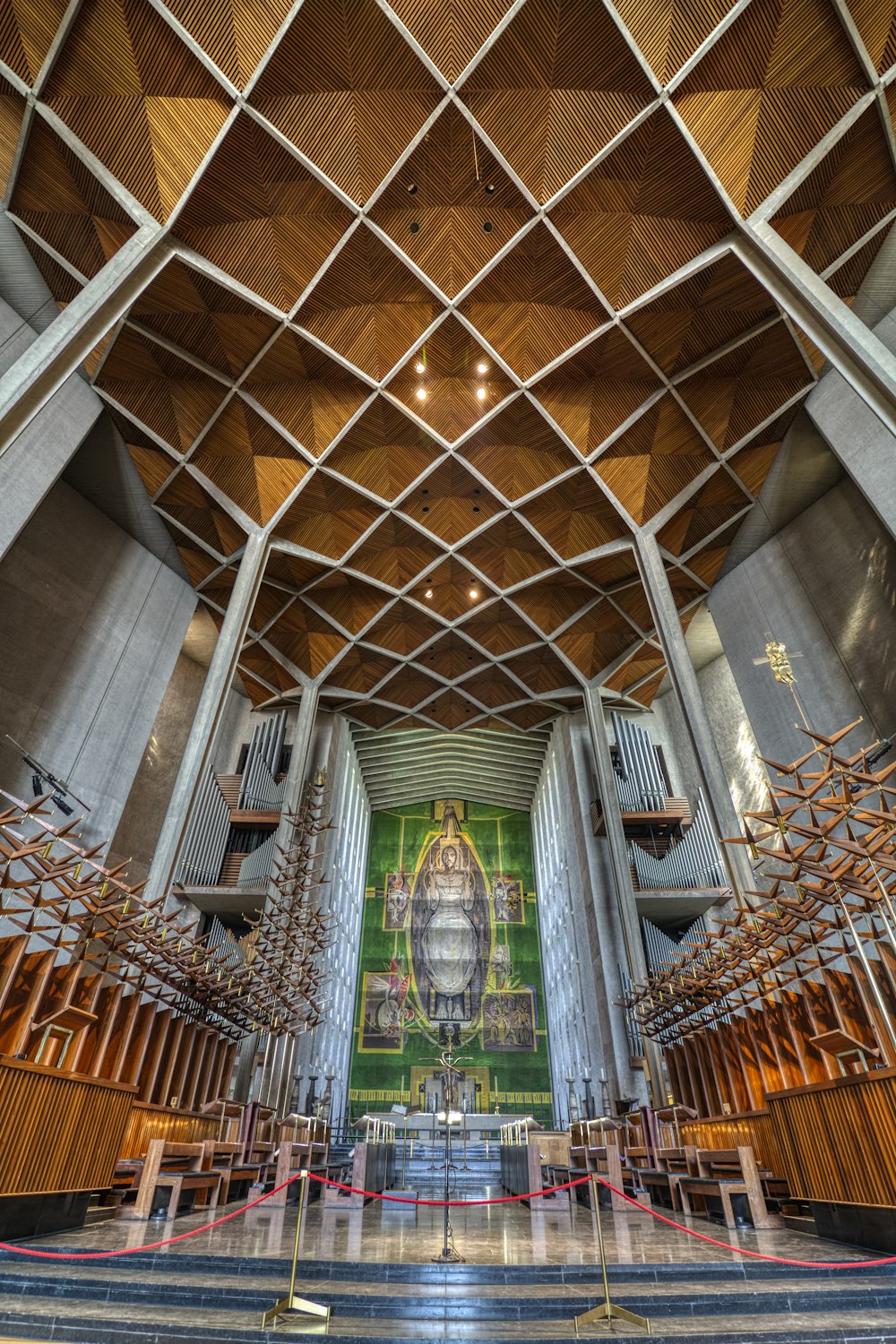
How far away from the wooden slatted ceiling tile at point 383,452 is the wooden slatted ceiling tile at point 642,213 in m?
4.22

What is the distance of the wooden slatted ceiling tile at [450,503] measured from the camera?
46.6 feet

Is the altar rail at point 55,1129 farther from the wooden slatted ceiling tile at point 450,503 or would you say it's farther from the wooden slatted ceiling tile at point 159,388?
the wooden slatted ceiling tile at point 450,503

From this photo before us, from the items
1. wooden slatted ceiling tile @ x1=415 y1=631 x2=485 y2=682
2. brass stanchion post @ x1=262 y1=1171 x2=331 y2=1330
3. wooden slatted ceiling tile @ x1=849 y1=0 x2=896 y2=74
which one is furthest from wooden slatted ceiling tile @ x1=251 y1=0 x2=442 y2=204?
brass stanchion post @ x1=262 y1=1171 x2=331 y2=1330

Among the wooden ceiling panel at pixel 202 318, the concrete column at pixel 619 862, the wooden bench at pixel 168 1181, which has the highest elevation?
the wooden ceiling panel at pixel 202 318

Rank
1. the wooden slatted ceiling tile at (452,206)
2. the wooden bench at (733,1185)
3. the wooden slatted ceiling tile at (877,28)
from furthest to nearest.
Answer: the wooden slatted ceiling tile at (452,206) < the wooden slatted ceiling tile at (877,28) < the wooden bench at (733,1185)

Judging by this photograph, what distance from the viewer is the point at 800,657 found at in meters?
11.8

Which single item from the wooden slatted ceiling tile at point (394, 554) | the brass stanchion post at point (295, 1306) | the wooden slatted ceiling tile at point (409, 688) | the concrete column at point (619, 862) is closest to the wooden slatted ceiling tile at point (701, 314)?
the wooden slatted ceiling tile at point (394, 554)

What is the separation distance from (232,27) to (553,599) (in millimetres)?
11623

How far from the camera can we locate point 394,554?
51.9 ft

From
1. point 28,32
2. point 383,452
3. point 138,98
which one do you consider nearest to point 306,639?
point 383,452

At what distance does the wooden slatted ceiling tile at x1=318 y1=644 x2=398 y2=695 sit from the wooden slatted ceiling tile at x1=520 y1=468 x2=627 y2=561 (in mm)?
5778

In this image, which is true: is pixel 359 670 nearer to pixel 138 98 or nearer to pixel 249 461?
pixel 249 461

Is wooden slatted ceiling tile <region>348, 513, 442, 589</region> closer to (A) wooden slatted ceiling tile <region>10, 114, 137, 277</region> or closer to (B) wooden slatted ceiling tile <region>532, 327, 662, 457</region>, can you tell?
(B) wooden slatted ceiling tile <region>532, 327, 662, 457</region>

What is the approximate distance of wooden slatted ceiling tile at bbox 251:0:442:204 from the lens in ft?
29.1
